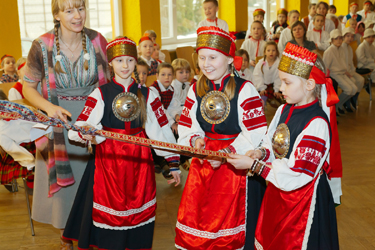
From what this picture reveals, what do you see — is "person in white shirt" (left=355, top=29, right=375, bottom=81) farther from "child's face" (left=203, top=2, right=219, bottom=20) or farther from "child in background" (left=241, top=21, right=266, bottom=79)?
"child's face" (left=203, top=2, right=219, bottom=20)

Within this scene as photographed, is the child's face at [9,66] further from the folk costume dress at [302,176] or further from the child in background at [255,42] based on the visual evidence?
the folk costume dress at [302,176]

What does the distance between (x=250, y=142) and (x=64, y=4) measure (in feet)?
4.62

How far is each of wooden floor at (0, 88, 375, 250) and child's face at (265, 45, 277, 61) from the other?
2.00 m

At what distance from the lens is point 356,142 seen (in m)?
5.65

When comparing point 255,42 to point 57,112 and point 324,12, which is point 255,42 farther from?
point 57,112

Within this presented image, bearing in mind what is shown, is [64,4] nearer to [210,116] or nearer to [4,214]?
[210,116]

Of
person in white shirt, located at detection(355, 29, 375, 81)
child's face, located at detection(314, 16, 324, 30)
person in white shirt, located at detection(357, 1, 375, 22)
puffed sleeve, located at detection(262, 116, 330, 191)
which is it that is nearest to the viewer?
puffed sleeve, located at detection(262, 116, 330, 191)

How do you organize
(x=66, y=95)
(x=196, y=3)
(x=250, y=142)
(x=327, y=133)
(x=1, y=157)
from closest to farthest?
(x=327, y=133), (x=250, y=142), (x=66, y=95), (x=1, y=157), (x=196, y=3)

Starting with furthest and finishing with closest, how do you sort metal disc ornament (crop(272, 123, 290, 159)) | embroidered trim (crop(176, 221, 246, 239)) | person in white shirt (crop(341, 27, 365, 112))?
person in white shirt (crop(341, 27, 365, 112))
embroidered trim (crop(176, 221, 246, 239))
metal disc ornament (crop(272, 123, 290, 159))

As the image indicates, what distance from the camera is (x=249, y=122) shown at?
2.41 m

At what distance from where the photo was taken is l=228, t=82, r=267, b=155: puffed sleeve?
7.83 feet

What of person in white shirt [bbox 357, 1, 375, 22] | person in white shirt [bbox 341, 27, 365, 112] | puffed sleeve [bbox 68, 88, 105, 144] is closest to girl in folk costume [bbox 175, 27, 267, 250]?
puffed sleeve [bbox 68, 88, 105, 144]

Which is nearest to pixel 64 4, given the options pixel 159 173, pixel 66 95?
pixel 66 95

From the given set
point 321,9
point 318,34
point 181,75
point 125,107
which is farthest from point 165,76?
point 321,9
